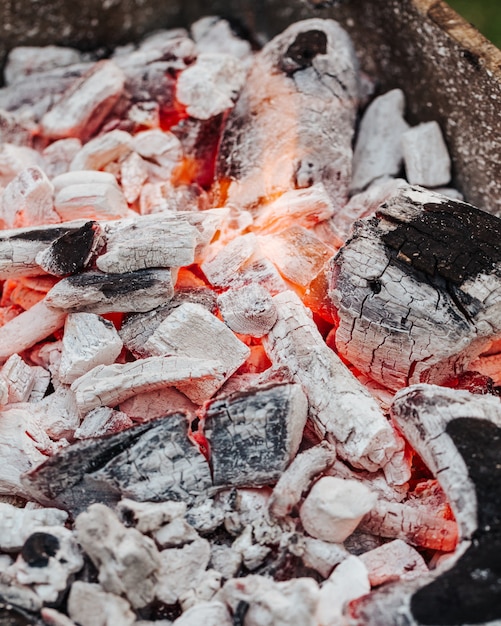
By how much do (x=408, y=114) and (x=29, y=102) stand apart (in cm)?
127

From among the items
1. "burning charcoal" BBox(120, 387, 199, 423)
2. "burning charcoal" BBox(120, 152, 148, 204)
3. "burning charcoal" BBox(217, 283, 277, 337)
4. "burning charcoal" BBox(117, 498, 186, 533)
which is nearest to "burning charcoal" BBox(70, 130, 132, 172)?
"burning charcoal" BBox(120, 152, 148, 204)

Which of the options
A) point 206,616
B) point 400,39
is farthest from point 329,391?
point 400,39

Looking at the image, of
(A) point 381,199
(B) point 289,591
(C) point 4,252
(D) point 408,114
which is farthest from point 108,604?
(D) point 408,114

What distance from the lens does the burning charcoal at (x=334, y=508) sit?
1.19 metres

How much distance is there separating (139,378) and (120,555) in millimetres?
416

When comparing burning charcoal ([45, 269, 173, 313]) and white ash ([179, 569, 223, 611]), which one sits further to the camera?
burning charcoal ([45, 269, 173, 313])

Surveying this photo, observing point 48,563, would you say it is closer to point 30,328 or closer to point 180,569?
point 180,569

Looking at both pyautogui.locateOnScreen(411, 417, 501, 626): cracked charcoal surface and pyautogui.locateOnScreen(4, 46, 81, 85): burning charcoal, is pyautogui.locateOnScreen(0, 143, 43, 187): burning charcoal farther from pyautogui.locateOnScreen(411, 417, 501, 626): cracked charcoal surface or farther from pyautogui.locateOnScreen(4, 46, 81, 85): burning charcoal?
pyautogui.locateOnScreen(411, 417, 501, 626): cracked charcoal surface

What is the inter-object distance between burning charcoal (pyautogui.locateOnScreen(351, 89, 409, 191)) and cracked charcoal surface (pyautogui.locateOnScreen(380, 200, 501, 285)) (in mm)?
580

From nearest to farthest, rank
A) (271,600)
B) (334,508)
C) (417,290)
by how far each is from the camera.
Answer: (271,600), (334,508), (417,290)

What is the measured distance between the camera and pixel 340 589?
1139 millimetres

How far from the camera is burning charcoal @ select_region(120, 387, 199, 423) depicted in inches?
58.1

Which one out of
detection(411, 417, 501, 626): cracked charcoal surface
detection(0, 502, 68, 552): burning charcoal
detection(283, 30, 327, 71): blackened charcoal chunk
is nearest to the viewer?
detection(411, 417, 501, 626): cracked charcoal surface

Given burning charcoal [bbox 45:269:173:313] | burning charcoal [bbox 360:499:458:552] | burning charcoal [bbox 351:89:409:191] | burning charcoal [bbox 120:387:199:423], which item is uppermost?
burning charcoal [bbox 351:89:409:191]
